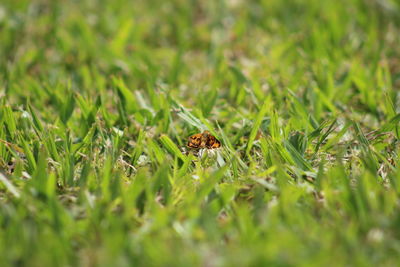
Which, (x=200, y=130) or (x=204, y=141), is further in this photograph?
(x=200, y=130)

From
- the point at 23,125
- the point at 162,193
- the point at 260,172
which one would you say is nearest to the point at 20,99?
the point at 23,125

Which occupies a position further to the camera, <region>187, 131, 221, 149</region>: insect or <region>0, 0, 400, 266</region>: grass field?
<region>187, 131, 221, 149</region>: insect

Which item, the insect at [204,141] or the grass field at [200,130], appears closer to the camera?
the grass field at [200,130]
